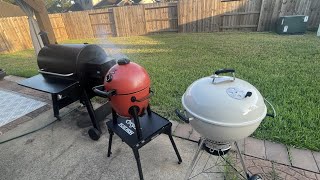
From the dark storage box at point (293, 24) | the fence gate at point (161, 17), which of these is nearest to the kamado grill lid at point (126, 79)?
the dark storage box at point (293, 24)

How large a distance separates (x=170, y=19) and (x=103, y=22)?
459 cm

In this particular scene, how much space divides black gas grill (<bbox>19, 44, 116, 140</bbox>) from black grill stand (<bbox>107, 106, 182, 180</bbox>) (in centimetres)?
63

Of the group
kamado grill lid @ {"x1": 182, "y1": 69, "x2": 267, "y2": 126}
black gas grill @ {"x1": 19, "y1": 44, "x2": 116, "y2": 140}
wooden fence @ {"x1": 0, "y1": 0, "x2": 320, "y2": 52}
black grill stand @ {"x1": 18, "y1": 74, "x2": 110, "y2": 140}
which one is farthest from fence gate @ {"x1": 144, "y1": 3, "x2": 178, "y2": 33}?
kamado grill lid @ {"x1": 182, "y1": 69, "x2": 267, "y2": 126}

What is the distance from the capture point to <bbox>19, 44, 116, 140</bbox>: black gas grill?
2580 millimetres

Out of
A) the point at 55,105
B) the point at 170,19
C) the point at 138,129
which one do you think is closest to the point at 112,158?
the point at 138,129

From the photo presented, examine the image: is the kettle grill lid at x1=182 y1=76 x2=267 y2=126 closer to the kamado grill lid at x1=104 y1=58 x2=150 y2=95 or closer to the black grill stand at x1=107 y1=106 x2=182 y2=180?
the kamado grill lid at x1=104 y1=58 x2=150 y2=95

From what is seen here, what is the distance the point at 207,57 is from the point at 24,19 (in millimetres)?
10383

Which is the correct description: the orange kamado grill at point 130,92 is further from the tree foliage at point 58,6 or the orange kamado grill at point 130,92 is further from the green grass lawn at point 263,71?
the tree foliage at point 58,6

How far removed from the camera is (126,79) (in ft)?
5.75

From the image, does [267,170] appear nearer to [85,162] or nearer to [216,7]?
[85,162]

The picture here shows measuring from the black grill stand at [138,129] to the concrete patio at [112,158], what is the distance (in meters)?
0.21

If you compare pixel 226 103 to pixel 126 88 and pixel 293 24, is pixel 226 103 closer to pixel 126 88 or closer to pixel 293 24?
pixel 126 88

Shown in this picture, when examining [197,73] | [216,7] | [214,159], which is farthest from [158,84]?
[216,7]

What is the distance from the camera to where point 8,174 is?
7.79ft
